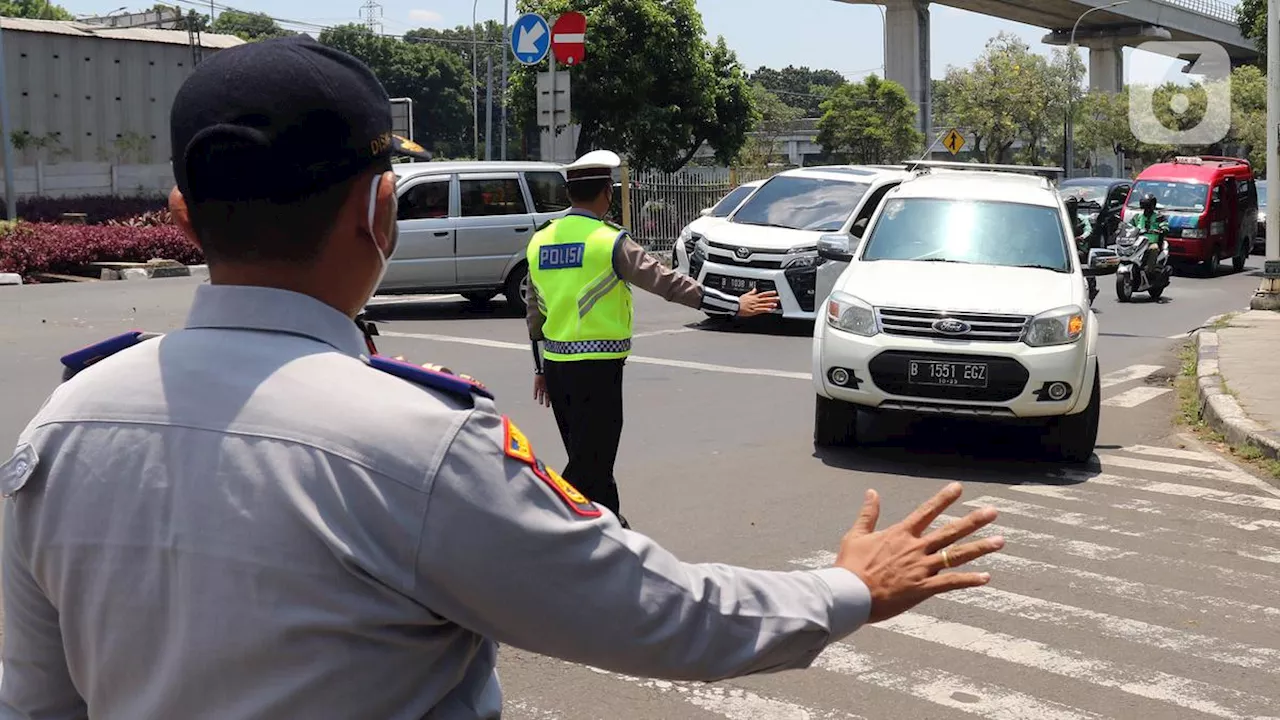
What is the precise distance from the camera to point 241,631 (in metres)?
1.60

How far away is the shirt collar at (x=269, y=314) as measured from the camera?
1714 millimetres

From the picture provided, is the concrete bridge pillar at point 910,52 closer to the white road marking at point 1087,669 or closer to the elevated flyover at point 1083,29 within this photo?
the elevated flyover at point 1083,29

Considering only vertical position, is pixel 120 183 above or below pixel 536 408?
above

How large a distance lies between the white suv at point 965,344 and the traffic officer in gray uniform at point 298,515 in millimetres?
7351

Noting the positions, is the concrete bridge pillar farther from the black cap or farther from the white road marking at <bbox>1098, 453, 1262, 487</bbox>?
the black cap

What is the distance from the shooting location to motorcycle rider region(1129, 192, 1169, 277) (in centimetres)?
2141

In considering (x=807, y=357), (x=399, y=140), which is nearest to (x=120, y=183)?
(x=807, y=357)

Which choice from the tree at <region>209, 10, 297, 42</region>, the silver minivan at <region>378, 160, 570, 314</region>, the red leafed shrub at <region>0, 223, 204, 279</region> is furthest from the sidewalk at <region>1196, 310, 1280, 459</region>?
the tree at <region>209, 10, 297, 42</region>

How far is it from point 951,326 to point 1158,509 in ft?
5.76

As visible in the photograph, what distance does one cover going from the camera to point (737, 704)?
4.77m

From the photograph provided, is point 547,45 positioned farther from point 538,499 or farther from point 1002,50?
point 1002,50

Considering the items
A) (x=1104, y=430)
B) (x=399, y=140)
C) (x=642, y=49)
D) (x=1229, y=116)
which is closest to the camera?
(x=399, y=140)

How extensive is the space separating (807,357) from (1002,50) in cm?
5329

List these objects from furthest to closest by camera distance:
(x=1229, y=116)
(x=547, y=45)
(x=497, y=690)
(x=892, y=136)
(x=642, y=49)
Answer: (x=1229, y=116), (x=892, y=136), (x=642, y=49), (x=547, y=45), (x=497, y=690)
